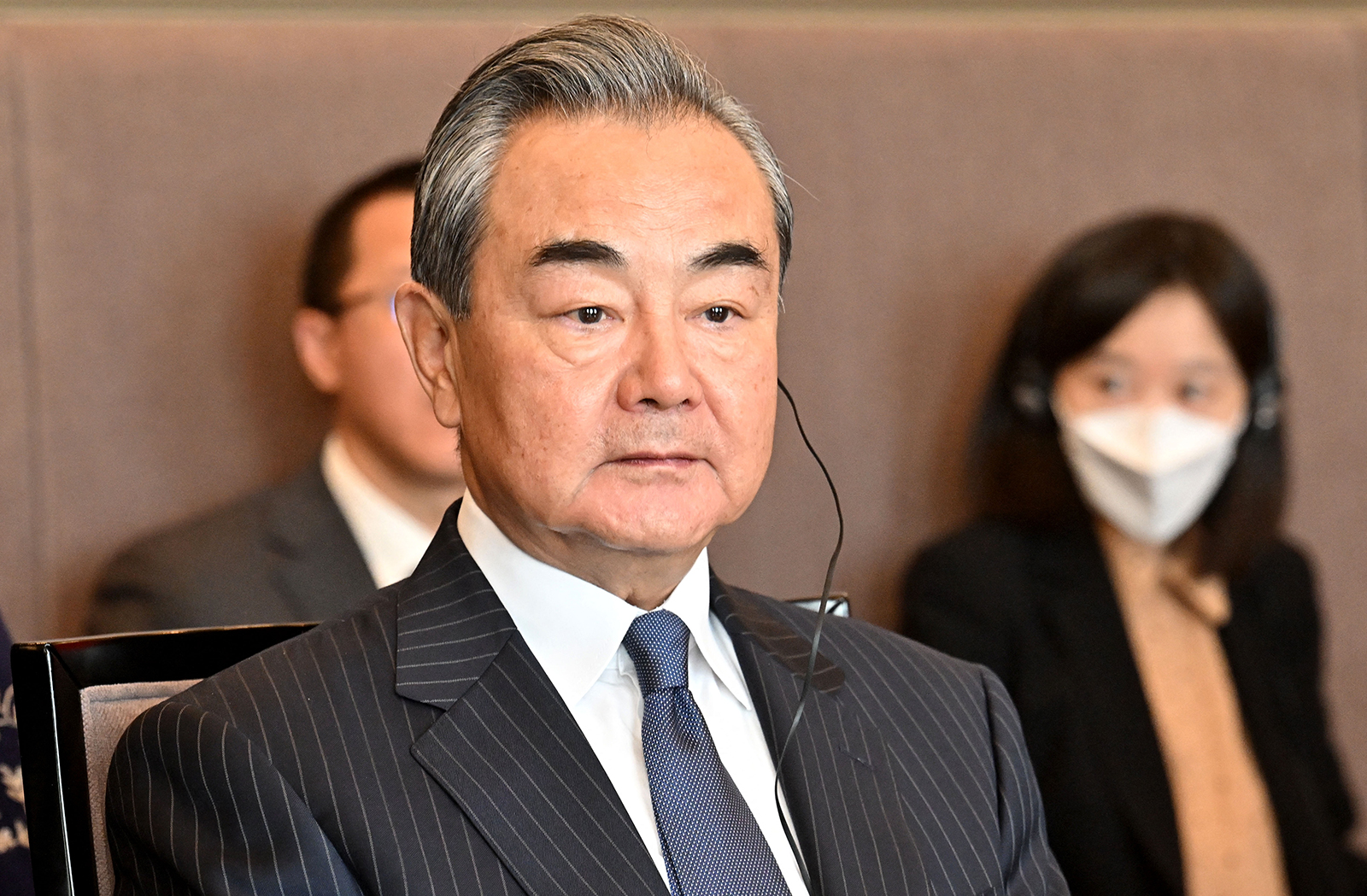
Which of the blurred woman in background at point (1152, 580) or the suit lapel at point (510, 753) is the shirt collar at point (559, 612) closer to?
the suit lapel at point (510, 753)

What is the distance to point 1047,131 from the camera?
2.69m

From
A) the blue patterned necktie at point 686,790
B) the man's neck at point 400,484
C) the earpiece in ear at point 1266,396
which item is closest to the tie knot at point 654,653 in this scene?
the blue patterned necktie at point 686,790

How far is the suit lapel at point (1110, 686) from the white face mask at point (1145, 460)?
0.28ft

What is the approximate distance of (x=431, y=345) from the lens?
1.23m

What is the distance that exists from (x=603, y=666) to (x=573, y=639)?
0.03 meters

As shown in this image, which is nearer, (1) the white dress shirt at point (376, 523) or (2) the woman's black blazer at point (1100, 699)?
(1) the white dress shirt at point (376, 523)

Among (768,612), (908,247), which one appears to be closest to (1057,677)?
(908,247)

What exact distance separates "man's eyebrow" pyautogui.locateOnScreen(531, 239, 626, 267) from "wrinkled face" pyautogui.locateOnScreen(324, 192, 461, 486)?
1120 mm

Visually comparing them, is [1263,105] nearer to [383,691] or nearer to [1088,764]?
[1088,764]

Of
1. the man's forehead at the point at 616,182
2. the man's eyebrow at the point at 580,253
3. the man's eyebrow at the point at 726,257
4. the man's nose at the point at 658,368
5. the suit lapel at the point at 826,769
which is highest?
the man's forehead at the point at 616,182

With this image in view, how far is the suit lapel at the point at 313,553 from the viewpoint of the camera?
2.12m

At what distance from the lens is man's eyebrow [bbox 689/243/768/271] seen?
3.70 feet

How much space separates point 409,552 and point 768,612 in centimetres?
96

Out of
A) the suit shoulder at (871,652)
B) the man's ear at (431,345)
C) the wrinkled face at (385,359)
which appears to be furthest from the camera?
the wrinkled face at (385,359)
